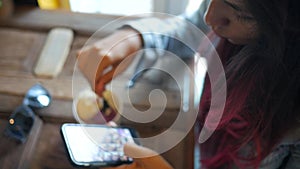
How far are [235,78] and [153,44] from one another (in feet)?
0.67

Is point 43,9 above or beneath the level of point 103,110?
above

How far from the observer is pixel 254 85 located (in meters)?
0.56

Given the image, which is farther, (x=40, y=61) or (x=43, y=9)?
(x=43, y=9)

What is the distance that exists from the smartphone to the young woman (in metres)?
0.03

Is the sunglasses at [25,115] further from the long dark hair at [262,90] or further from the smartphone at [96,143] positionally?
the long dark hair at [262,90]

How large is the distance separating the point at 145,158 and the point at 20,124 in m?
0.20

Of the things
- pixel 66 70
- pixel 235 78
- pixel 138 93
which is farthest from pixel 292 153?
pixel 66 70

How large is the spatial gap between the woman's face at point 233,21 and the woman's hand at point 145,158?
20cm

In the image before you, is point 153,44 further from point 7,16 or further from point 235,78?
point 7,16

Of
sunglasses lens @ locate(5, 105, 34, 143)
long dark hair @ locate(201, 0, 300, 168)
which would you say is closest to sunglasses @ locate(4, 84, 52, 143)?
sunglasses lens @ locate(5, 105, 34, 143)

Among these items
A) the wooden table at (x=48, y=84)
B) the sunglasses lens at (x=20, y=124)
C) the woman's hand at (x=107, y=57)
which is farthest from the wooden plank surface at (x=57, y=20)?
the sunglasses lens at (x=20, y=124)

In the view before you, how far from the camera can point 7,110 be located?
67cm

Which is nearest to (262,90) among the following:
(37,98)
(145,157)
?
(145,157)

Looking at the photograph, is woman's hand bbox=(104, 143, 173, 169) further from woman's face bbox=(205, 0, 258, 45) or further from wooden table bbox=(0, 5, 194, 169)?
woman's face bbox=(205, 0, 258, 45)
